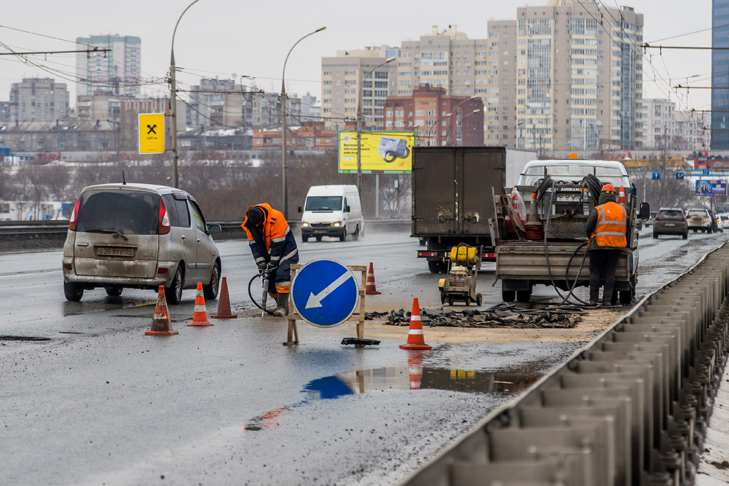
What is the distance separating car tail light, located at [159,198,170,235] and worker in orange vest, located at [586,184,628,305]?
232 inches

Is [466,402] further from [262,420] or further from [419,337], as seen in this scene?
[419,337]

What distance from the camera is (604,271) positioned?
20719 millimetres

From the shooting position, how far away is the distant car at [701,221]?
87062mm

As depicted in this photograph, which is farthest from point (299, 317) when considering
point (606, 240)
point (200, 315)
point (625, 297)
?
point (625, 297)

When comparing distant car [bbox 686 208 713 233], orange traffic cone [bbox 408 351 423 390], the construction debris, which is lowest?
distant car [bbox 686 208 713 233]

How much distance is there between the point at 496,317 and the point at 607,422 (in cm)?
1337

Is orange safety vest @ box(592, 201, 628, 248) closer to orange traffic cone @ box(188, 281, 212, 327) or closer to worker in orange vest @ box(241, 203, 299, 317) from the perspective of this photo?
worker in orange vest @ box(241, 203, 299, 317)

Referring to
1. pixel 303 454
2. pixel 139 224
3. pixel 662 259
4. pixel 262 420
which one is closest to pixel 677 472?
pixel 303 454

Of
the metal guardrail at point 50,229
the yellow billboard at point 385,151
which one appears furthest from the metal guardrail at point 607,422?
the yellow billboard at point 385,151

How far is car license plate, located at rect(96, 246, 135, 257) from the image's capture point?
20.3 metres

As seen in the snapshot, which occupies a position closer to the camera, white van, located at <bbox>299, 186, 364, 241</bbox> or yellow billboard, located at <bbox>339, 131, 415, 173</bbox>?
white van, located at <bbox>299, 186, 364, 241</bbox>

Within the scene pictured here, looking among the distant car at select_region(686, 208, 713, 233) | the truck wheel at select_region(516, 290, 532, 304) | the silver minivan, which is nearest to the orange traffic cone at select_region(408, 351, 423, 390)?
the silver minivan

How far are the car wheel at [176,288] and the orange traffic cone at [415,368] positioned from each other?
7227 millimetres

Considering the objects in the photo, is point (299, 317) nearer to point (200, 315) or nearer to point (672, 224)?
point (200, 315)
